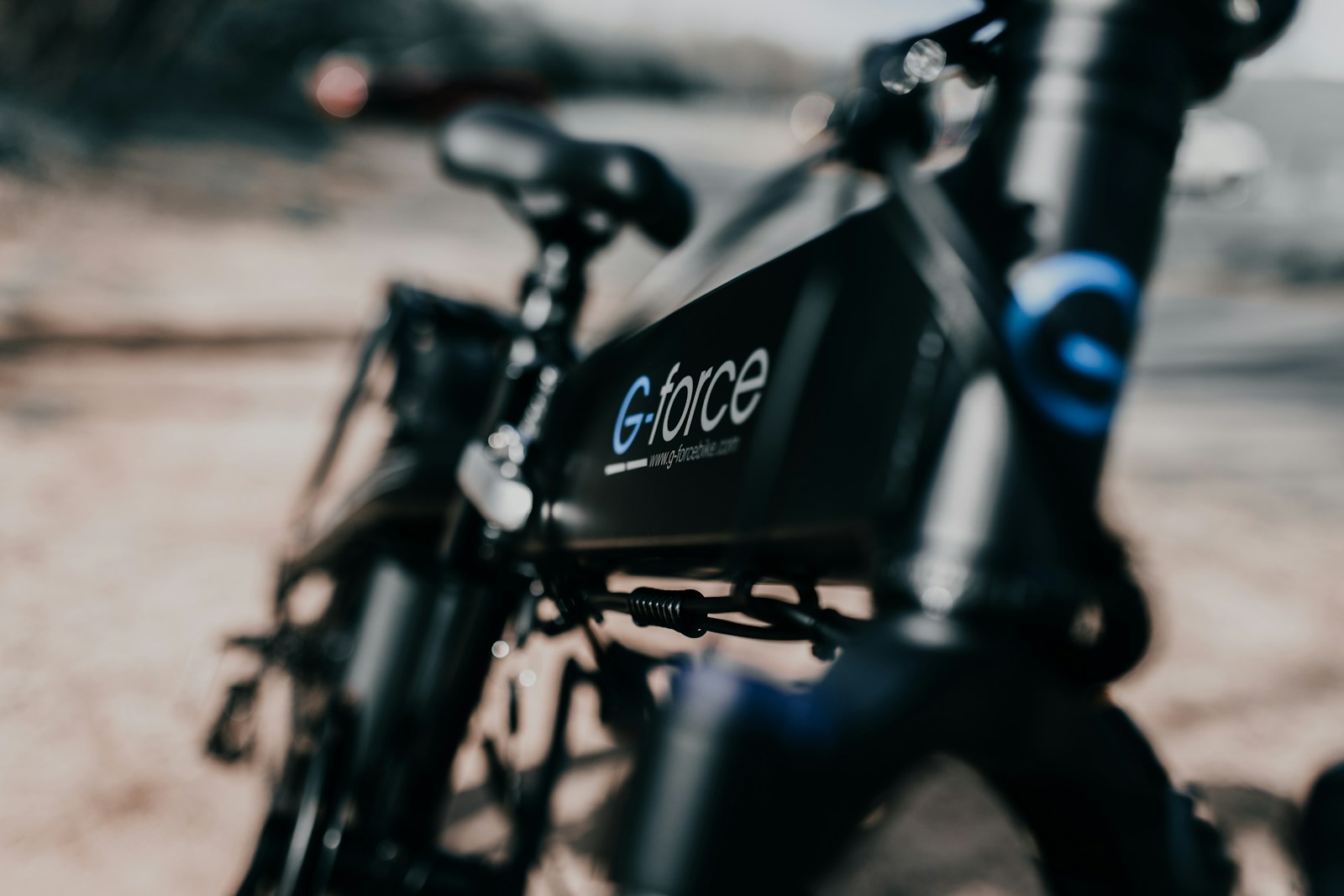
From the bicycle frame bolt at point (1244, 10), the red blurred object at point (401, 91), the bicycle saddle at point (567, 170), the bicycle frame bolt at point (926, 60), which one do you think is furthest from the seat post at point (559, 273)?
the red blurred object at point (401, 91)

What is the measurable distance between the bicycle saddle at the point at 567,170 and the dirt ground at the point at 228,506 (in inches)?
29.6

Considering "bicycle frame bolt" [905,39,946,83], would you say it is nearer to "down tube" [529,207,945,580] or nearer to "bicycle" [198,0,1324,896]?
"bicycle" [198,0,1324,896]

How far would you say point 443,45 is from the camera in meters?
14.5

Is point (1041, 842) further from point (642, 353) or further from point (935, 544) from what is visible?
point (642, 353)

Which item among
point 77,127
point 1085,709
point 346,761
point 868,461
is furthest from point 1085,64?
point 77,127

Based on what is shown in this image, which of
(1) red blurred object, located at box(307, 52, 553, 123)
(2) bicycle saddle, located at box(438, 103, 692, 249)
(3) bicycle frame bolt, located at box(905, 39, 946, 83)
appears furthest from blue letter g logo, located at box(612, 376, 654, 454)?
(1) red blurred object, located at box(307, 52, 553, 123)

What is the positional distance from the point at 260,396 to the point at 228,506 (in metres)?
1.19

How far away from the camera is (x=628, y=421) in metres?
1.02

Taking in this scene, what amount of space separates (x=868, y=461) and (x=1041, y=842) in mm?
282

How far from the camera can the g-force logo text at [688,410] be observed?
0.84 m

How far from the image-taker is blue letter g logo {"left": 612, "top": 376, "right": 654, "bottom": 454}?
100cm

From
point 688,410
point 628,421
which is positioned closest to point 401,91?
point 628,421

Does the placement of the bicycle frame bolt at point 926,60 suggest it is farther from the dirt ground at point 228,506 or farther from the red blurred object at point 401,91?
the red blurred object at point 401,91

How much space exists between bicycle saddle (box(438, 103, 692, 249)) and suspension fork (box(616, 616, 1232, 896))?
3.15 feet
